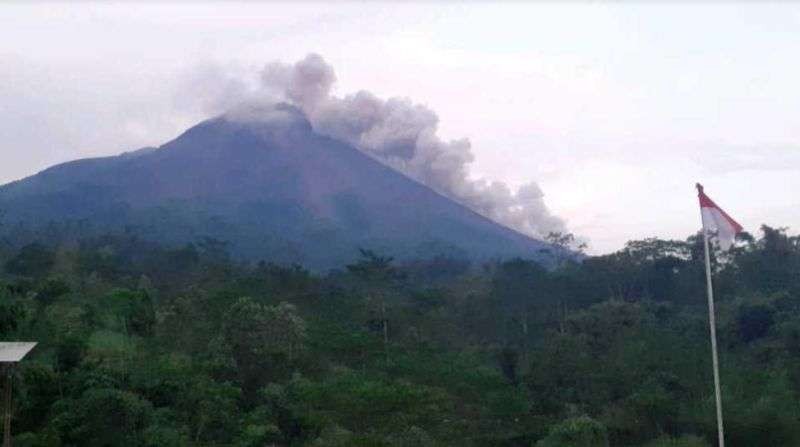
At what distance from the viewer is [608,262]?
1698 inches

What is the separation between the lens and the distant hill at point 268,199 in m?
77.1

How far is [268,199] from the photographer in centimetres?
9425

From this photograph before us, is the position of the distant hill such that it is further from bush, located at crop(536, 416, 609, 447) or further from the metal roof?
the metal roof

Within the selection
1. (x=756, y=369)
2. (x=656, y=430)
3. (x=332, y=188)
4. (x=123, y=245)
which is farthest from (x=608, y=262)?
(x=332, y=188)

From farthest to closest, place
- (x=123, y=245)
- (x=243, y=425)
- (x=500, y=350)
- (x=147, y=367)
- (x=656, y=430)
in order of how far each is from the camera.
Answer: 1. (x=123, y=245)
2. (x=500, y=350)
3. (x=656, y=430)
4. (x=147, y=367)
5. (x=243, y=425)

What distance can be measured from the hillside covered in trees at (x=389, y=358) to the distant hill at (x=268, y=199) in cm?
3203

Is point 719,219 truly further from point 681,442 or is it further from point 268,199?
point 268,199

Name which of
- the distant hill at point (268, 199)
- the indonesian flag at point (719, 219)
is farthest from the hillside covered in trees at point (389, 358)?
the distant hill at point (268, 199)

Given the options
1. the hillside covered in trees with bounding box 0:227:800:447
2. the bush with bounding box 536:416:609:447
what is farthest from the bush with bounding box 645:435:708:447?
the bush with bounding box 536:416:609:447

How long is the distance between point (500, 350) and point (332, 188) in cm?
6800

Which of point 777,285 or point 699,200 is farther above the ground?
point 699,200

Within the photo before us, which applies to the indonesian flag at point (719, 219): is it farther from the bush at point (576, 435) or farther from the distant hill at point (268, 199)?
the distant hill at point (268, 199)

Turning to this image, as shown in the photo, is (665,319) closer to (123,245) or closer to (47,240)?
(123,245)

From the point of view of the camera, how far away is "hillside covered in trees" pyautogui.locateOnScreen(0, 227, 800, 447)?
17672 millimetres
